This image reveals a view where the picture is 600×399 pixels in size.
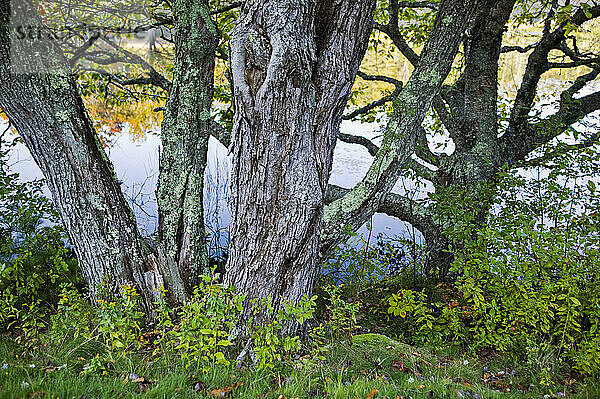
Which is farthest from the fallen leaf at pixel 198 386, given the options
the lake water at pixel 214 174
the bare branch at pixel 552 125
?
the bare branch at pixel 552 125

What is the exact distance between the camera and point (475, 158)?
6062mm

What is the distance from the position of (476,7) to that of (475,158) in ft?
8.08

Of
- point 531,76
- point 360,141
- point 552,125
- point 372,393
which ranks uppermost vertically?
point 531,76

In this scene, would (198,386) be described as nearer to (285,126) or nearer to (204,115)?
(285,126)

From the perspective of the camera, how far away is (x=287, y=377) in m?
3.17

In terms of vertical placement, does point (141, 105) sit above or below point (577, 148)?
above

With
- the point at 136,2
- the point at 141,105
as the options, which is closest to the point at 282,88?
the point at 136,2

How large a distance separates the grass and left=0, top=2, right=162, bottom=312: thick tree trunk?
2.89ft

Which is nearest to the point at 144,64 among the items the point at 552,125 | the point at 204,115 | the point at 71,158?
the point at 204,115

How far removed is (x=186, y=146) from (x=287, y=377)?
238cm

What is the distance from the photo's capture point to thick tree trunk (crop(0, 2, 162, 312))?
370 centimetres

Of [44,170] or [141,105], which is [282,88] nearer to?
[44,170]

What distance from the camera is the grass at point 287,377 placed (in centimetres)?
282

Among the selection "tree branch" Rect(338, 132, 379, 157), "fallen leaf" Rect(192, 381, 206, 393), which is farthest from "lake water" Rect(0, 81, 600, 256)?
"fallen leaf" Rect(192, 381, 206, 393)
